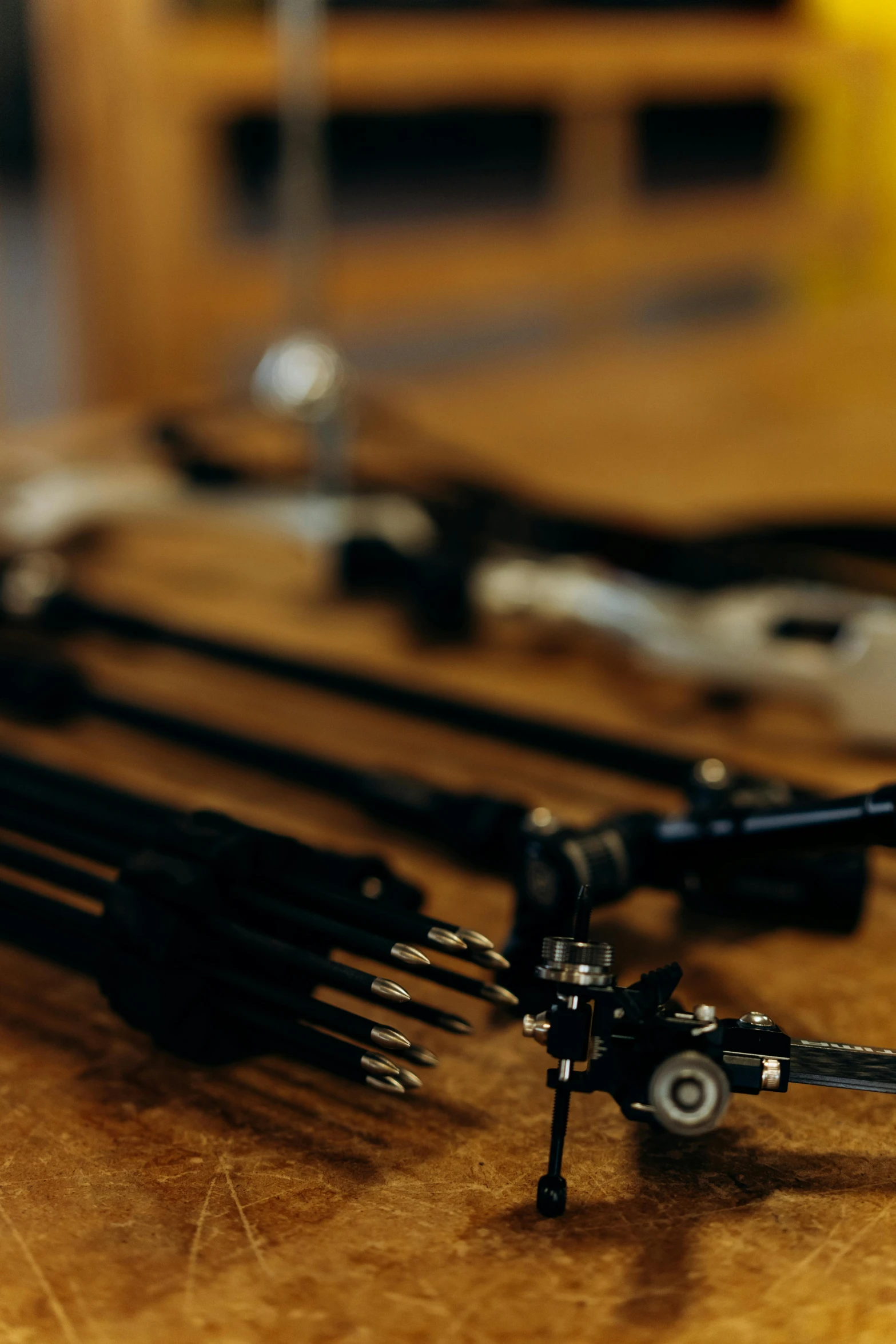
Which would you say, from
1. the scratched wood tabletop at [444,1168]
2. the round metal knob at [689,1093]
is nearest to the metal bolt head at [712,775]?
the scratched wood tabletop at [444,1168]

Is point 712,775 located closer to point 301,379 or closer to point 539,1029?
point 539,1029

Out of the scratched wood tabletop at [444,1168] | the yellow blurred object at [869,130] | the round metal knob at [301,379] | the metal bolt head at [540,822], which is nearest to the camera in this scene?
the scratched wood tabletop at [444,1168]

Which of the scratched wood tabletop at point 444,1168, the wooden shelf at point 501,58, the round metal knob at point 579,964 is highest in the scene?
the wooden shelf at point 501,58

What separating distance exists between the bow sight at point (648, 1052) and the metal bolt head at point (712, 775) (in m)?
0.14

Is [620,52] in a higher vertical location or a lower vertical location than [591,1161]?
higher

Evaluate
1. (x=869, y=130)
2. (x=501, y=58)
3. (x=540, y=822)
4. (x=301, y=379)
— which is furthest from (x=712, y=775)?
(x=869, y=130)

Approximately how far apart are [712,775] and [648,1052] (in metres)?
0.17

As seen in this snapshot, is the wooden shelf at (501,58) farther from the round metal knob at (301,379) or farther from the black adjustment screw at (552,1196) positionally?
the black adjustment screw at (552,1196)

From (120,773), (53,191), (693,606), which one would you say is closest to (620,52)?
(53,191)

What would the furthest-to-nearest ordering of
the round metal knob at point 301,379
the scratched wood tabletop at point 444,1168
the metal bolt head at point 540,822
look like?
the round metal knob at point 301,379
the metal bolt head at point 540,822
the scratched wood tabletop at point 444,1168

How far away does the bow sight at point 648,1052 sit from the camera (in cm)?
34

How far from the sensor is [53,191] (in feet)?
6.65

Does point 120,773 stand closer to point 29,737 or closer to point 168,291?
point 29,737

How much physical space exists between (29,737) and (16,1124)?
11.3 inches
